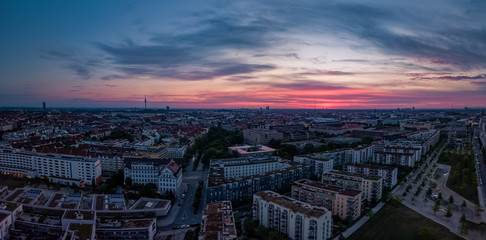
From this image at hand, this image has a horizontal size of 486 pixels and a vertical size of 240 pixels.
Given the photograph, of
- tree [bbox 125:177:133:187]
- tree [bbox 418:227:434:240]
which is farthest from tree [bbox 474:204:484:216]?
tree [bbox 125:177:133:187]

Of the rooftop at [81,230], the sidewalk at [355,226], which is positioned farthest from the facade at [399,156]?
the rooftop at [81,230]

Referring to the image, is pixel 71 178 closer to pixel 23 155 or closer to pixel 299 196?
pixel 23 155

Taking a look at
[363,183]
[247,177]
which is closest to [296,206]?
[247,177]

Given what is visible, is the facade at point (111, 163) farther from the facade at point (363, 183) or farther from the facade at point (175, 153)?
the facade at point (363, 183)

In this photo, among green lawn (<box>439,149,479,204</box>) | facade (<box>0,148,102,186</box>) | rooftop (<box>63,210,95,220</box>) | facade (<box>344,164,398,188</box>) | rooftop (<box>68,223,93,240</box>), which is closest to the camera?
rooftop (<box>68,223,93,240</box>)

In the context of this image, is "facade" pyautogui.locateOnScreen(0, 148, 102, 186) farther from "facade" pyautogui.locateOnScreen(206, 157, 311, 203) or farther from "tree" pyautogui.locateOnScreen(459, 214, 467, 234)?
"tree" pyautogui.locateOnScreen(459, 214, 467, 234)
